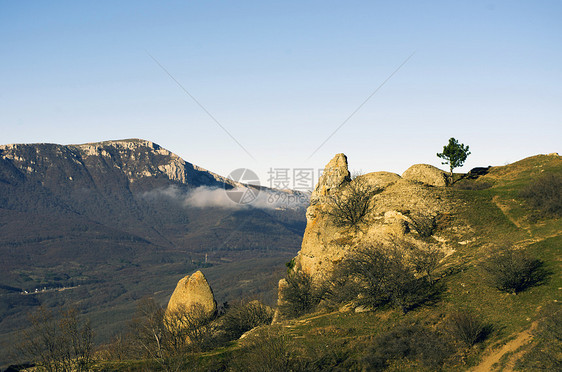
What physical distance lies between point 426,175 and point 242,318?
32028 millimetres

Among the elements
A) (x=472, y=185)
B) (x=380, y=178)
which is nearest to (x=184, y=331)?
(x=380, y=178)

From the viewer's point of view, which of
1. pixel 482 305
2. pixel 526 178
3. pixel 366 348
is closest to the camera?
pixel 366 348

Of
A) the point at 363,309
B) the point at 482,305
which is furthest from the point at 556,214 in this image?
the point at 363,309

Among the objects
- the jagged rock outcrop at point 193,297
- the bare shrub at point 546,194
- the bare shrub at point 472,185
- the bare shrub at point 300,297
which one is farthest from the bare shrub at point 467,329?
the bare shrub at point 472,185

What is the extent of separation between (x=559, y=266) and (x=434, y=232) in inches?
540

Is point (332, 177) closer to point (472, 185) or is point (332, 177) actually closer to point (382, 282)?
point (472, 185)

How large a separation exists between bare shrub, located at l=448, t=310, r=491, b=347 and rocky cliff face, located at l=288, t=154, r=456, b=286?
621 inches

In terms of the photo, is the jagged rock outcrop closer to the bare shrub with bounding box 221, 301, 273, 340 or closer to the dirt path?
the bare shrub with bounding box 221, 301, 273, 340

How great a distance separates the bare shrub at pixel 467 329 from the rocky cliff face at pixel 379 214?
51.8 feet

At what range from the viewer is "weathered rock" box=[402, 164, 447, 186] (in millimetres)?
57531

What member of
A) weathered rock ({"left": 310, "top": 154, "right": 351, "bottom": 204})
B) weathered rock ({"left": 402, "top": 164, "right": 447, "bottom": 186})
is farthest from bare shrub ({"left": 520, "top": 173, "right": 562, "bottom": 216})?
weathered rock ({"left": 310, "top": 154, "right": 351, "bottom": 204})

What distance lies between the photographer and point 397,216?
4731 centimetres

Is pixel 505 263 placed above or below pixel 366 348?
Answer: above

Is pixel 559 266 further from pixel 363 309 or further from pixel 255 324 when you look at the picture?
pixel 255 324
